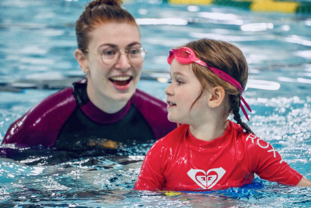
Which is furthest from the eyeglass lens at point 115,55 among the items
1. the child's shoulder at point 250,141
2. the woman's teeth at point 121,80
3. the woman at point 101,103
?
the child's shoulder at point 250,141

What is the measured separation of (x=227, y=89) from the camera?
2.24 meters

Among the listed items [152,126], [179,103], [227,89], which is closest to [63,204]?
[179,103]

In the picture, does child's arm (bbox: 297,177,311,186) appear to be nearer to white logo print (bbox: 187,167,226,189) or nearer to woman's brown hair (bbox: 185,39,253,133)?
white logo print (bbox: 187,167,226,189)

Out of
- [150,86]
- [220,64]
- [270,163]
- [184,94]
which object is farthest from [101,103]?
[150,86]

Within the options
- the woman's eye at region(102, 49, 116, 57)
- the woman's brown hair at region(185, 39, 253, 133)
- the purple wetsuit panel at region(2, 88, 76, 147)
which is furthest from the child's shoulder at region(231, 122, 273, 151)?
the purple wetsuit panel at region(2, 88, 76, 147)

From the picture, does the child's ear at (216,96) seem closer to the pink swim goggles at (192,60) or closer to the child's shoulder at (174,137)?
the pink swim goggles at (192,60)

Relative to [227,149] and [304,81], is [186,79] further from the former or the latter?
[304,81]

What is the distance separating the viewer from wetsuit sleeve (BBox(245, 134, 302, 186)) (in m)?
2.24

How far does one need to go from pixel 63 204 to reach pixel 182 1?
9.84m

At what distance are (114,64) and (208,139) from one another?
38.4 inches

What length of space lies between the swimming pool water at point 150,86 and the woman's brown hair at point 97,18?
88cm

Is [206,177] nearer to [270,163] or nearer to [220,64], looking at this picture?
[270,163]

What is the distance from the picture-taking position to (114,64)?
2977 mm

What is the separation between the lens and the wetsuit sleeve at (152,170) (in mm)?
2273
